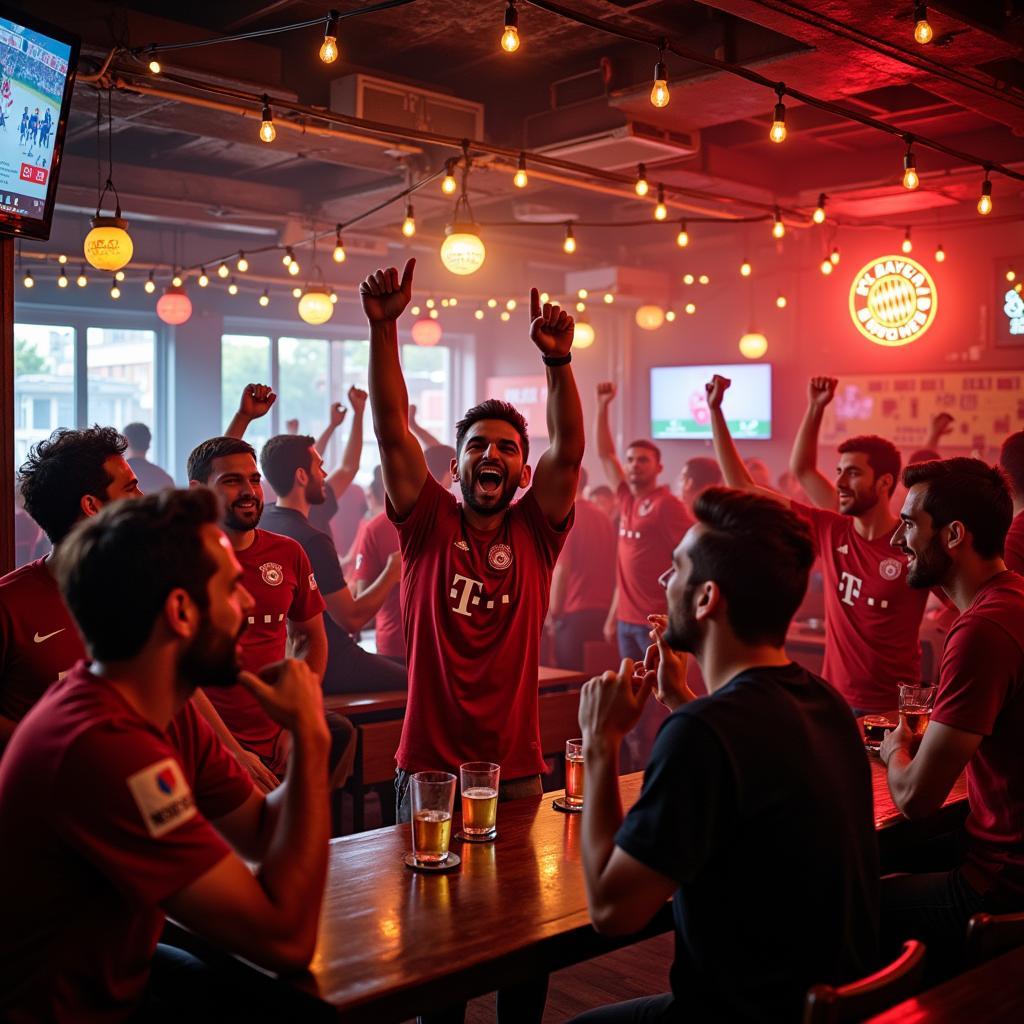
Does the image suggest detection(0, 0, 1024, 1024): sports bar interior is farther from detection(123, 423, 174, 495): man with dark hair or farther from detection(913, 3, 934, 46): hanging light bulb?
detection(123, 423, 174, 495): man with dark hair

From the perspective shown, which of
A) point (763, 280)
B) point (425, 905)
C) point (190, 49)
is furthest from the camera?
point (763, 280)

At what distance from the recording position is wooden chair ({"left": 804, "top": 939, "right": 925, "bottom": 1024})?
1.59 m

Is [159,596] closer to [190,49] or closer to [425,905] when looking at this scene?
[425,905]

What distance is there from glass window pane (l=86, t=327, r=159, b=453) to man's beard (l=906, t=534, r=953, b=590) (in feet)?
32.2

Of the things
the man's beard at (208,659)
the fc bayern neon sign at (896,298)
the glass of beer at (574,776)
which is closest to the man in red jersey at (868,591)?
the glass of beer at (574,776)

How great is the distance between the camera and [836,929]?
180cm

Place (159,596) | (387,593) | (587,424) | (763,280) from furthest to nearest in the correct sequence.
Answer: (587,424), (763,280), (387,593), (159,596)

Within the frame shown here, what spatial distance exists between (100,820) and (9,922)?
23 centimetres

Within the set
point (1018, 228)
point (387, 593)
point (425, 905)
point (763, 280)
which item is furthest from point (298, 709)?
point (763, 280)

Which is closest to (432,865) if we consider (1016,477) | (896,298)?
(1016,477)

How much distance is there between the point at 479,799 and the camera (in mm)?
2428

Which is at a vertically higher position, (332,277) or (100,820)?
(332,277)

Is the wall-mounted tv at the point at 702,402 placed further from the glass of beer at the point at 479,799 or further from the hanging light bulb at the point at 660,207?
the glass of beer at the point at 479,799

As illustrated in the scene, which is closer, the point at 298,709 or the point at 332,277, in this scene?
the point at 298,709
